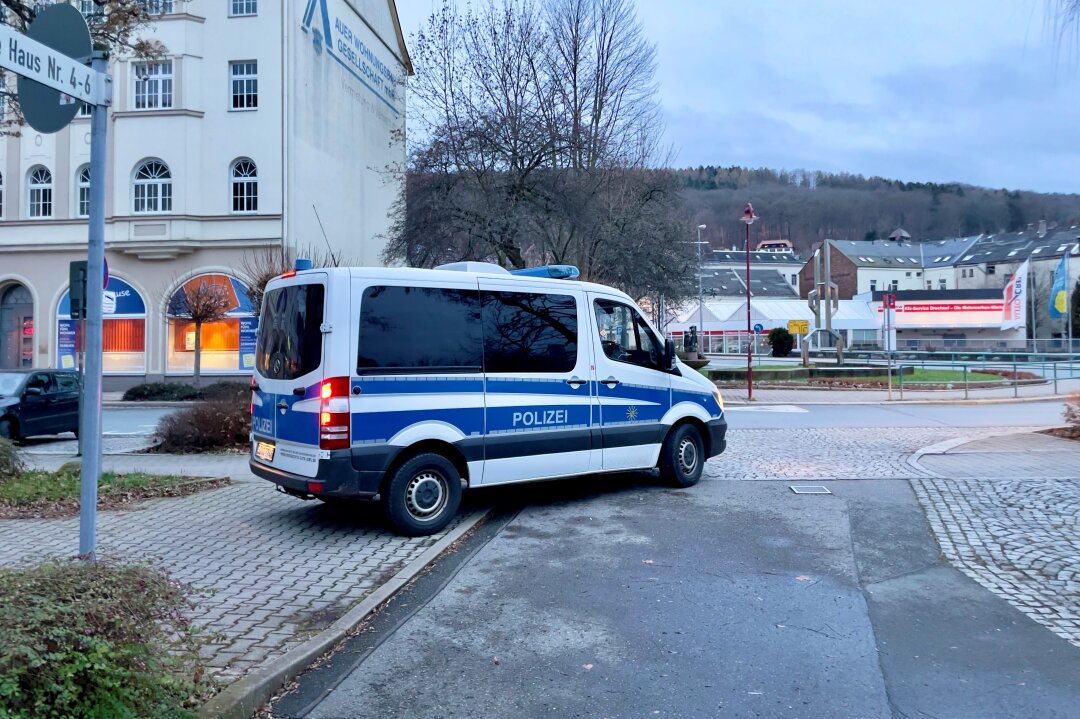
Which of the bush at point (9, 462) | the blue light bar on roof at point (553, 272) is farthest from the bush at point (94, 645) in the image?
the bush at point (9, 462)

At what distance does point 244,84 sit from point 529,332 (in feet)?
86.7

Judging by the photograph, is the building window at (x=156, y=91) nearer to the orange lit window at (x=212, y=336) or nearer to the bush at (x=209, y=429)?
the orange lit window at (x=212, y=336)

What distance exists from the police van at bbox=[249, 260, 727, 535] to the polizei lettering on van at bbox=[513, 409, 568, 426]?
0.04 ft

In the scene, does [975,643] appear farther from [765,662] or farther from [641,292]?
[641,292]

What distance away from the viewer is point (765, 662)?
4523 mm

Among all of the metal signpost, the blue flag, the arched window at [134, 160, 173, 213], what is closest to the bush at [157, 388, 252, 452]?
the metal signpost

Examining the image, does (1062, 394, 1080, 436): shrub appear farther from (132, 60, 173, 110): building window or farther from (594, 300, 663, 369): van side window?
(132, 60, 173, 110): building window

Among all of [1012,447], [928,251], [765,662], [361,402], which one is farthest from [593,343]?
[928,251]

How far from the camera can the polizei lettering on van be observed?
8.01 meters

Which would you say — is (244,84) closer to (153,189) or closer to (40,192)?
(153,189)

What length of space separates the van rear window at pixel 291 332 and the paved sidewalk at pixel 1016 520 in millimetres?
5426

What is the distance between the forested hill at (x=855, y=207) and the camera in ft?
371

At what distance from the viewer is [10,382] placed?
16484 millimetres

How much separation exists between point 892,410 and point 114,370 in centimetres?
2703
